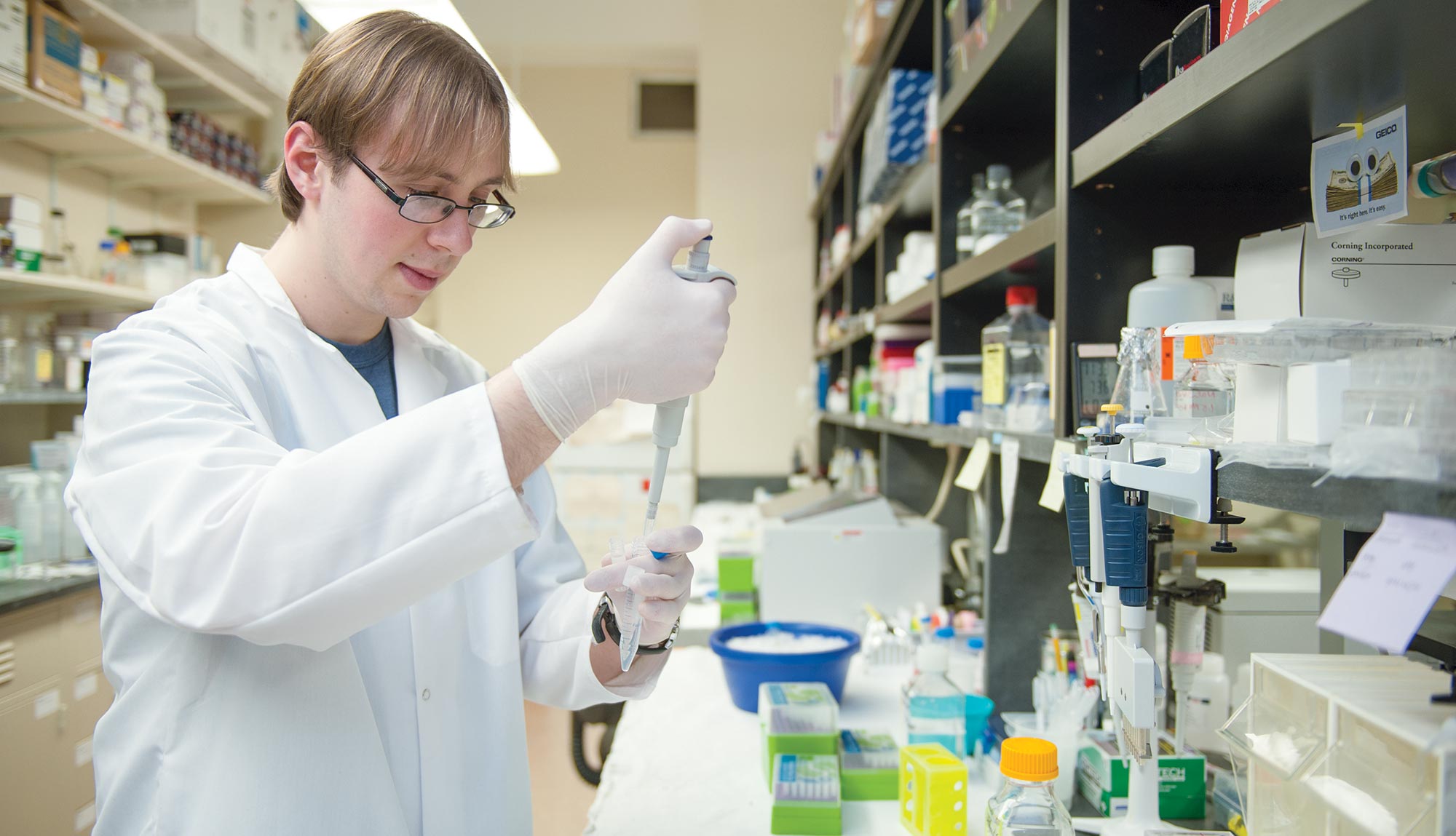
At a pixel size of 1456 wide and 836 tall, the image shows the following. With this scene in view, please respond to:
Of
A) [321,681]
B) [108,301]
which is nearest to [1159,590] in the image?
[321,681]

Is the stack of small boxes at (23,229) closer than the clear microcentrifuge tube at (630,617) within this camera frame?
No

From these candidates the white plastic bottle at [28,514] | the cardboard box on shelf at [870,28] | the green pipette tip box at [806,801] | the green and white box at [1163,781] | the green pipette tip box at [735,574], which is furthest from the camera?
the white plastic bottle at [28,514]

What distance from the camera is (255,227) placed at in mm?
4863

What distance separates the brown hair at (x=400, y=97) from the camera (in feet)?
3.52

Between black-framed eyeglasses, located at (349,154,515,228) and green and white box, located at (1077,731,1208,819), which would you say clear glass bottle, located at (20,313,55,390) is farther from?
green and white box, located at (1077,731,1208,819)

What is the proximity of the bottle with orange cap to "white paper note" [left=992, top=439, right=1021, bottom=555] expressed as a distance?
0.51m

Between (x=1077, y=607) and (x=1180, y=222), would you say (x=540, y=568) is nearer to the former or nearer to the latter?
(x=1077, y=607)

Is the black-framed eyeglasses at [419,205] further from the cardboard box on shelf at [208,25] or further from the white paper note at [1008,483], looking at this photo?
the cardboard box on shelf at [208,25]

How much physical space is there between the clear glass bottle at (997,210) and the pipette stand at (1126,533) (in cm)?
83

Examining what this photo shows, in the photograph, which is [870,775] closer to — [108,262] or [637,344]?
[637,344]

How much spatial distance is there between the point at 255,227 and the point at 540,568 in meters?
4.36

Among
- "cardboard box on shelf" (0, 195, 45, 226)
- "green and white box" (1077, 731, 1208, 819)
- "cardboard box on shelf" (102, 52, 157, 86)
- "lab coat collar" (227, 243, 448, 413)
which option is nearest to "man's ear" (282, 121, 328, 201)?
"lab coat collar" (227, 243, 448, 413)

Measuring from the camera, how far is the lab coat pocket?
1264 millimetres

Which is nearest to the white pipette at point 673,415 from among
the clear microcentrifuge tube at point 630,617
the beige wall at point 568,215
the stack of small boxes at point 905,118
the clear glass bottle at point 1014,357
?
the clear microcentrifuge tube at point 630,617
